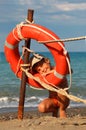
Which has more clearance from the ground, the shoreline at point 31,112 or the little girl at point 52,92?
the little girl at point 52,92

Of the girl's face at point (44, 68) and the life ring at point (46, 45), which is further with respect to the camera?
the girl's face at point (44, 68)

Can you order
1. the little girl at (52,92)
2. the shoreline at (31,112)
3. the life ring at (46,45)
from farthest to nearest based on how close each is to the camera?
the shoreline at (31,112)
the little girl at (52,92)
the life ring at (46,45)

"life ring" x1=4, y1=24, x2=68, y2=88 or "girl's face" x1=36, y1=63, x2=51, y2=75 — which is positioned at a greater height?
"life ring" x1=4, y1=24, x2=68, y2=88

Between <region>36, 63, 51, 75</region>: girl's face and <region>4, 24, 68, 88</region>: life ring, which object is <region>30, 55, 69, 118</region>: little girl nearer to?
<region>36, 63, 51, 75</region>: girl's face

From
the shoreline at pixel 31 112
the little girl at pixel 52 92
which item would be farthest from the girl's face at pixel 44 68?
the shoreline at pixel 31 112

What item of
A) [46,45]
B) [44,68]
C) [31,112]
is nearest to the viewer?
[46,45]

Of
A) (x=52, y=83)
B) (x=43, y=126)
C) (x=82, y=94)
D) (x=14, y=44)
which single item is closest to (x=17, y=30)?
(x=14, y=44)

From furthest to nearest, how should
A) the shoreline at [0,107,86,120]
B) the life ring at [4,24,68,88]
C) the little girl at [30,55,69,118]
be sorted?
the shoreline at [0,107,86,120] < the little girl at [30,55,69,118] < the life ring at [4,24,68,88]

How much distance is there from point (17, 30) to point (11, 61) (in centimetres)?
56

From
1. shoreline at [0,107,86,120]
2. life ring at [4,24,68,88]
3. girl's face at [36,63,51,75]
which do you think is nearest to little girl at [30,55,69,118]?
girl's face at [36,63,51,75]

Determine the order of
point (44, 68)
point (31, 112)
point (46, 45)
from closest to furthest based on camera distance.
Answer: point (46, 45) → point (44, 68) → point (31, 112)

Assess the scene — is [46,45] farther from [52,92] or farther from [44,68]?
[52,92]

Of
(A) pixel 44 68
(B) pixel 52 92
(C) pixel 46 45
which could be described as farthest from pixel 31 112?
(C) pixel 46 45

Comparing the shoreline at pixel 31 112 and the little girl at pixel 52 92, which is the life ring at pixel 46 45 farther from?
the shoreline at pixel 31 112
